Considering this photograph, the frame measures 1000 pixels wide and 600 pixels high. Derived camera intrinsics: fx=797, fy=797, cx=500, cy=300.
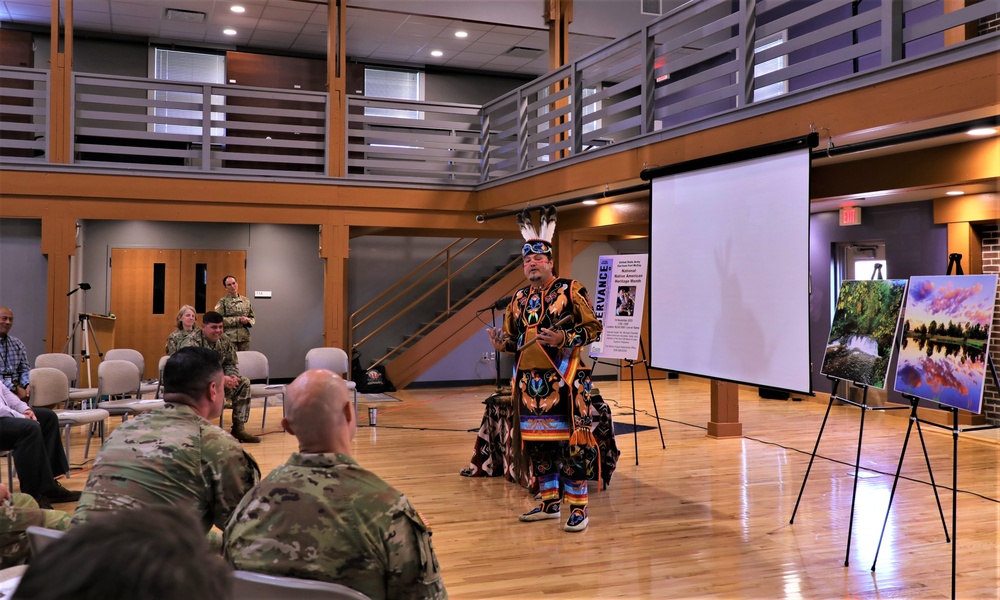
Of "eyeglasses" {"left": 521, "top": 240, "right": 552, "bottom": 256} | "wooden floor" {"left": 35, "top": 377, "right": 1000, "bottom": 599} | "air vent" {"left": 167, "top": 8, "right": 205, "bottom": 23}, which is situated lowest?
"wooden floor" {"left": 35, "top": 377, "right": 1000, "bottom": 599}

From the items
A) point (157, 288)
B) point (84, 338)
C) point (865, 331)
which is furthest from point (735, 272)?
point (157, 288)

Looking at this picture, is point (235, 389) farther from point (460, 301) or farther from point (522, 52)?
point (522, 52)

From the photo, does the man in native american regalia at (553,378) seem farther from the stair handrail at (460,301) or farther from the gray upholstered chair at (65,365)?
the stair handrail at (460,301)

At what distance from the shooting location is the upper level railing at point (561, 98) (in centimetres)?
489

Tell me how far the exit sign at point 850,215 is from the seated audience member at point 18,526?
30.6ft

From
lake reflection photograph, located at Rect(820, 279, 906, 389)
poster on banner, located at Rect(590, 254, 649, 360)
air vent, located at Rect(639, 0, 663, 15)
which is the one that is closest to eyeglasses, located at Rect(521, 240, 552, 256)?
lake reflection photograph, located at Rect(820, 279, 906, 389)

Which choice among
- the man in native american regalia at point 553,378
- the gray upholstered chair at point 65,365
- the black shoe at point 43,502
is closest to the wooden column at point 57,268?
the gray upholstered chair at point 65,365

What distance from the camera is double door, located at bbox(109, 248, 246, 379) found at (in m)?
11.3

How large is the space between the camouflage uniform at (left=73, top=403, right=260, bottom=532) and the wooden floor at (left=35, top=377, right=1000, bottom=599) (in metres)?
1.55

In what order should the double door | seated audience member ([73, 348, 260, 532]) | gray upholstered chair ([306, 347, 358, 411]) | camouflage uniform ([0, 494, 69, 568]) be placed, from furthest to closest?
the double door
gray upholstered chair ([306, 347, 358, 411])
camouflage uniform ([0, 494, 69, 568])
seated audience member ([73, 348, 260, 532])

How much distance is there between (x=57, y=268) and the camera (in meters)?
8.62

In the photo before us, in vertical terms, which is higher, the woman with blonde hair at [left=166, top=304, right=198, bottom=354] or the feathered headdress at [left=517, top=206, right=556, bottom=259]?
the feathered headdress at [left=517, top=206, right=556, bottom=259]

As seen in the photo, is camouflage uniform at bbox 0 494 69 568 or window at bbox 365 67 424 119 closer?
camouflage uniform at bbox 0 494 69 568

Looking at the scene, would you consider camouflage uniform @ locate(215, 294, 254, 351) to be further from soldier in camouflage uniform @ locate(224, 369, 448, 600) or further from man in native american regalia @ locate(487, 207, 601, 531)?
soldier in camouflage uniform @ locate(224, 369, 448, 600)
